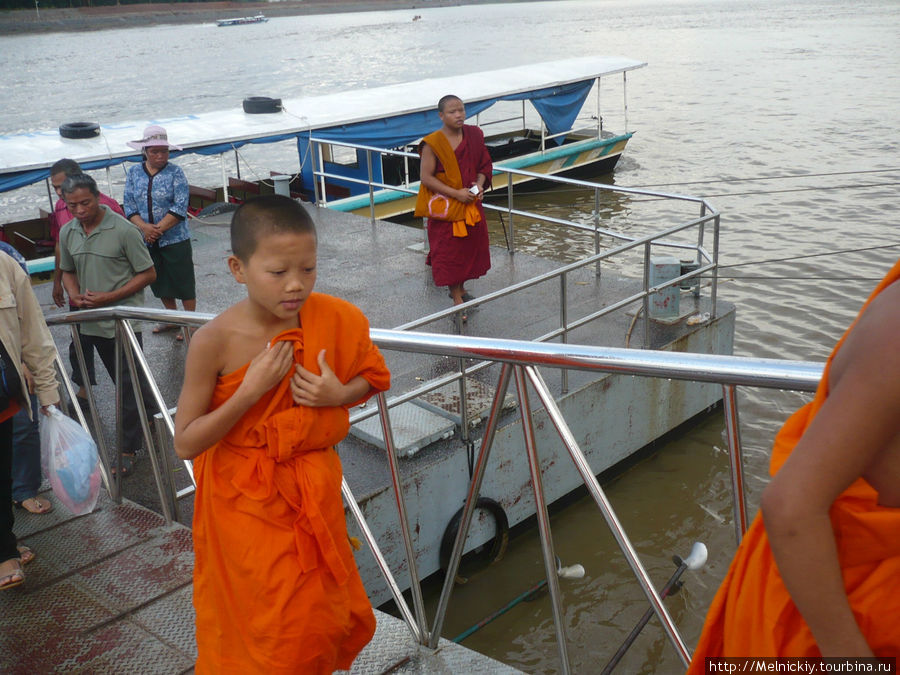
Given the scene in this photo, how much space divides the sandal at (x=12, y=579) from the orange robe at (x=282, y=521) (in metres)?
1.51

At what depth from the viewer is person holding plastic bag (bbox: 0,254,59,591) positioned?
126 inches

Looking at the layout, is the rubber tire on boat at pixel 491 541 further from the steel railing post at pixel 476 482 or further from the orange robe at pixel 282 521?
the orange robe at pixel 282 521

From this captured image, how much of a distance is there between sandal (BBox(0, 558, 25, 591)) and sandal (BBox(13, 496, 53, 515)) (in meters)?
0.61

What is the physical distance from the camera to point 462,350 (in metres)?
2.21

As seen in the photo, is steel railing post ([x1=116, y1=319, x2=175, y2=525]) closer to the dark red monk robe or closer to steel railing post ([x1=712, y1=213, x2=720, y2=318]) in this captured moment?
the dark red monk robe

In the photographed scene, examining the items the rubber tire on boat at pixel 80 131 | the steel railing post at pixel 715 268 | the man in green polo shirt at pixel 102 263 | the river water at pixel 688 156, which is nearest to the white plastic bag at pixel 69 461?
the man in green polo shirt at pixel 102 263

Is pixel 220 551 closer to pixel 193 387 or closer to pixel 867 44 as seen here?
pixel 193 387

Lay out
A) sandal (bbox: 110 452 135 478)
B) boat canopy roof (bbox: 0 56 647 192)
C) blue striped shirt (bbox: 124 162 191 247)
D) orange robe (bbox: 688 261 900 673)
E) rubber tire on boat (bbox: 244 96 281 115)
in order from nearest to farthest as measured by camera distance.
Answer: orange robe (bbox: 688 261 900 673), sandal (bbox: 110 452 135 478), blue striped shirt (bbox: 124 162 191 247), boat canopy roof (bbox: 0 56 647 192), rubber tire on boat (bbox: 244 96 281 115)

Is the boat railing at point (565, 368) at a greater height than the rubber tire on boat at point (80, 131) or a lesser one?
lesser

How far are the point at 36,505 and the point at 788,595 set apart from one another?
358 centimetres

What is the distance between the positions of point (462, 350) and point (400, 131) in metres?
11.4

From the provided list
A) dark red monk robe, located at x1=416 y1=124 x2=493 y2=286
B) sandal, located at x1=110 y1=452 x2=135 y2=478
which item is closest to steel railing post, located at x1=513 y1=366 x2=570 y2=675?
sandal, located at x1=110 y1=452 x2=135 y2=478

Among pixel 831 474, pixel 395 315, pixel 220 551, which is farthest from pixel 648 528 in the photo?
pixel 831 474

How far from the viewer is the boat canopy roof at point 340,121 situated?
10305 mm
